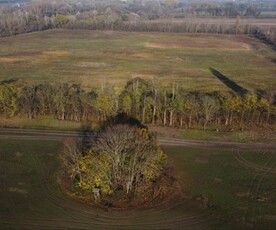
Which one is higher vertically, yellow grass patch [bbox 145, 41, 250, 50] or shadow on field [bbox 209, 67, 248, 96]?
yellow grass patch [bbox 145, 41, 250, 50]

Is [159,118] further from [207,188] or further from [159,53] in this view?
[159,53]

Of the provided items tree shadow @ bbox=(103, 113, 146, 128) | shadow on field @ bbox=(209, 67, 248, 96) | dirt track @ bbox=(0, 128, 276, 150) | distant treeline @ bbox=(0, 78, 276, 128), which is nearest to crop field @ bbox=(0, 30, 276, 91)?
shadow on field @ bbox=(209, 67, 248, 96)

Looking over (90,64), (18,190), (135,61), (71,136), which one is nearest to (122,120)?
(71,136)

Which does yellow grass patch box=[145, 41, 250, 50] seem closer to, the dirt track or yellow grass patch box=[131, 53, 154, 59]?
yellow grass patch box=[131, 53, 154, 59]

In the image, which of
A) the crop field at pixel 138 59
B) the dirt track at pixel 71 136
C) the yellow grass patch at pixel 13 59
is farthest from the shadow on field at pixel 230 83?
the yellow grass patch at pixel 13 59

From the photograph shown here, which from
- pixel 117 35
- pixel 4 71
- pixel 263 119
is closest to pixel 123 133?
pixel 263 119

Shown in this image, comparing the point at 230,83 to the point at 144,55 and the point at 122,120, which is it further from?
the point at 144,55
